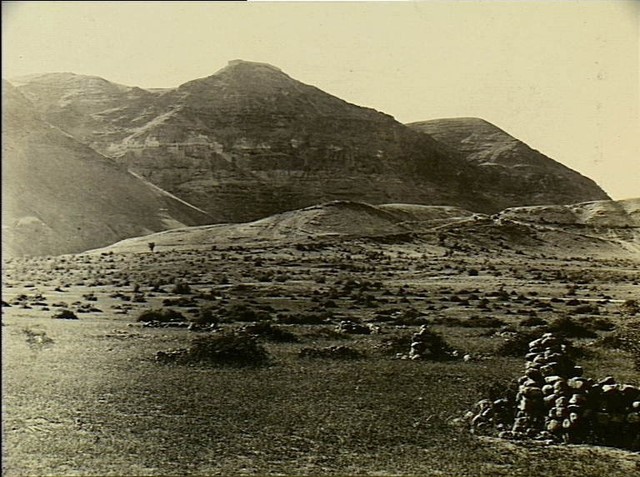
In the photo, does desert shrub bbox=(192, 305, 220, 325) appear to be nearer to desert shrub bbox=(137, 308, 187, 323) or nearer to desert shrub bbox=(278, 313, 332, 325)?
desert shrub bbox=(137, 308, 187, 323)

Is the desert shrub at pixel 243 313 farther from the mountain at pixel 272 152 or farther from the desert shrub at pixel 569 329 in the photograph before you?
the mountain at pixel 272 152

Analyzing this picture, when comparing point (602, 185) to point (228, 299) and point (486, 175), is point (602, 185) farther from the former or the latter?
point (486, 175)

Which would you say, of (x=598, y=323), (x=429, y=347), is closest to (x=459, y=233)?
(x=598, y=323)

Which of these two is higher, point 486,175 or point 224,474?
point 486,175

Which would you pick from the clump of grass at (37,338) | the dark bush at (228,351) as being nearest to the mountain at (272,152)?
the clump of grass at (37,338)

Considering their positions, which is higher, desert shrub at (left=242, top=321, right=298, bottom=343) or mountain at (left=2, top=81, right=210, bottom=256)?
mountain at (left=2, top=81, right=210, bottom=256)

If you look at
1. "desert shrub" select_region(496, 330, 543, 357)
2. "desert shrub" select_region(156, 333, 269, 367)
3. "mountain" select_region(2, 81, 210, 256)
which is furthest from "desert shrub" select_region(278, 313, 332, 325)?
"mountain" select_region(2, 81, 210, 256)

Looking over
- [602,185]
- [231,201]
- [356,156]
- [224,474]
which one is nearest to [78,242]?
[224,474]
